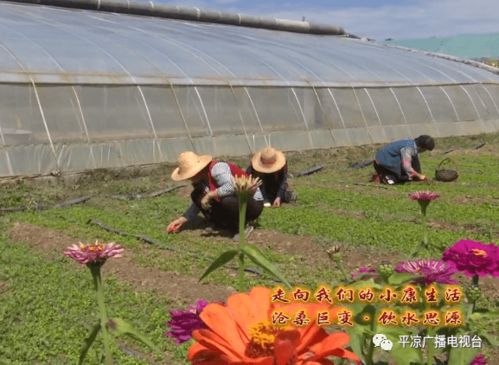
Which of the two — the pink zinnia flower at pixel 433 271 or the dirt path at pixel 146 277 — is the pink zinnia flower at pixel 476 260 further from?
the dirt path at pixel 146 277

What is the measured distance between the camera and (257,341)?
108 cm

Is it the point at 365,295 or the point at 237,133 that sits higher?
the point at 365,295

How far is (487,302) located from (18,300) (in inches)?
138

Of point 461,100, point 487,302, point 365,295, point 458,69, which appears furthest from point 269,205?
point 458,69

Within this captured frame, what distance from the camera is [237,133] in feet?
44.4

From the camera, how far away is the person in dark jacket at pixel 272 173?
866cm

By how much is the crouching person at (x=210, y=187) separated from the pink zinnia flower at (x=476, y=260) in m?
5.24

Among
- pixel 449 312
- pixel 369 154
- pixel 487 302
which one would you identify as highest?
pixel 449 312

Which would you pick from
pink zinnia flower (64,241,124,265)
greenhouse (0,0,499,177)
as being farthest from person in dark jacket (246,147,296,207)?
pink zinnia flower (64,241,124,265)

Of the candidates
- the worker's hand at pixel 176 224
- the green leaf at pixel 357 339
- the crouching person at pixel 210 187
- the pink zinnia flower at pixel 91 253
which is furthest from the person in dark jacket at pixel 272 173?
the pink zinnia flower at pixel 91 253

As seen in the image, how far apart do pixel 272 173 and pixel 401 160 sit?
3.03m

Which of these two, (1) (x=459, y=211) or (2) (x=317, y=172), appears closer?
(1) (x=459, y=211)

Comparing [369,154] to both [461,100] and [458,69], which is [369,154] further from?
[458,69]

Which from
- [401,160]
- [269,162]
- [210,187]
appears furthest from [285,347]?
[401,160]
